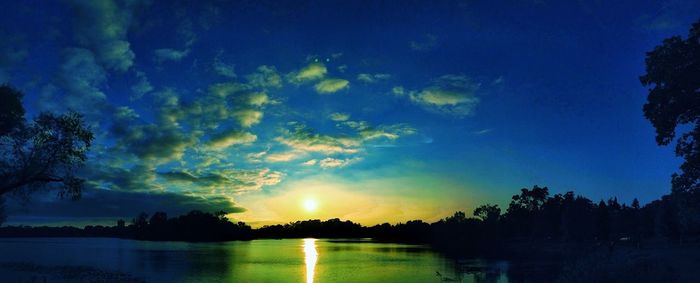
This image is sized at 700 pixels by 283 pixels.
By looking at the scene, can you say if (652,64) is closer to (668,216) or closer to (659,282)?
(659,282)

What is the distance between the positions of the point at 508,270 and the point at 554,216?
121 metres

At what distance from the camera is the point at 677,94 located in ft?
109

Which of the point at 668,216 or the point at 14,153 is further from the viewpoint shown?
the point at 668,216

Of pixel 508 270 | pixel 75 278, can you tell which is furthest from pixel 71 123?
pixel 508 270

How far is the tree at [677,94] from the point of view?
107 ft

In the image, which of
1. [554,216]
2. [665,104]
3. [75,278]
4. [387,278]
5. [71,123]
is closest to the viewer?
[665,104]

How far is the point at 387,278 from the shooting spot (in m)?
65.5

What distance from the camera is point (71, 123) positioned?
36.5 metres

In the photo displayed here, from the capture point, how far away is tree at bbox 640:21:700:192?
32.5m

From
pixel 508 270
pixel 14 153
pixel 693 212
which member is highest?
pixel 14 153

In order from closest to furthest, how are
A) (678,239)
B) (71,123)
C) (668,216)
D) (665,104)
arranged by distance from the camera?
1. (665,104)
2. (71,123)
3. (678,239)
4. (668,216)

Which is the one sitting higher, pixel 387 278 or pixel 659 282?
pixel 659 282

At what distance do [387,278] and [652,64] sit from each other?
43.7 metres

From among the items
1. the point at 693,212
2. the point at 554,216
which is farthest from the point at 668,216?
the point at 693,212
